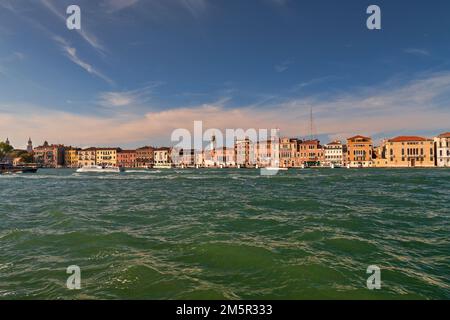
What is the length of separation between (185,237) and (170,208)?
5.53 m

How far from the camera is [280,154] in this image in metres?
106

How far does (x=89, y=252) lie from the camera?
657 centimetres

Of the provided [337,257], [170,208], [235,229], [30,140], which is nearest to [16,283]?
[235,229]

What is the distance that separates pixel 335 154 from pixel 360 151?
27.9ft

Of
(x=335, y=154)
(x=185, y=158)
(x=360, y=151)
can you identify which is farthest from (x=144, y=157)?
(x=360, y=151)

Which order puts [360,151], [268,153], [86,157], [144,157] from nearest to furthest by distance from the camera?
1. [360,151]
2. [268,153]
3. [144,157]
4. [86,157]

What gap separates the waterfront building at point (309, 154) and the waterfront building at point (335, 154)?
185 centimetres

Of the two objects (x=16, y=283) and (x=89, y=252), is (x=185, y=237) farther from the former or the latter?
(x=16, y=283)

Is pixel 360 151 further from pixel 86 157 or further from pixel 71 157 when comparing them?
pixel 71 157

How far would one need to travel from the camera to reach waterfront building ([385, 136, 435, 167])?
9138cm

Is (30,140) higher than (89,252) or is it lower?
higher

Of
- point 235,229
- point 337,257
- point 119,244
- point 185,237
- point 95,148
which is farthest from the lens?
point 95,148

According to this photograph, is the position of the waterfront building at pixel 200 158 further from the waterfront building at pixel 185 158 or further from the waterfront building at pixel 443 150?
the waterfront building at pixel 443 150

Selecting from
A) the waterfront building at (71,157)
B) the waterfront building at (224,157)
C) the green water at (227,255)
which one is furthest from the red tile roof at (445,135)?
the waterfront building at (71,157)
